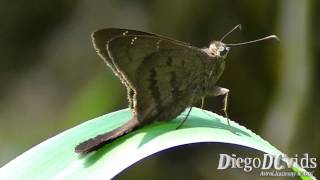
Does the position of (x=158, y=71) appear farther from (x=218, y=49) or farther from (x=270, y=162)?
(x=270, y=162)

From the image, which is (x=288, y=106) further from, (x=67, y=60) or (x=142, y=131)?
(x=142, y=131)

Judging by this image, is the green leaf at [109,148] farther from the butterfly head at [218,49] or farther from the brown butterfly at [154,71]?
A: the butterfly head at [218,49]

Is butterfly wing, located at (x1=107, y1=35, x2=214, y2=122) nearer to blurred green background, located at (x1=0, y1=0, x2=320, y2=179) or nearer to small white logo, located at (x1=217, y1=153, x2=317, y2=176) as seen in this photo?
small white logo, located at (x1=217, y1=153, x2=317, y2=176)

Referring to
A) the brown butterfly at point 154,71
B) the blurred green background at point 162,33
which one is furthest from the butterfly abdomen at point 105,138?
the blurred green background at point 162,33

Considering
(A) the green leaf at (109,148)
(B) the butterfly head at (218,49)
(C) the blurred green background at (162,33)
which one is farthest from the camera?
(C) the blurred green background at (162,33)

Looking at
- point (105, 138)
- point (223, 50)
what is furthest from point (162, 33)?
point (105, 138)

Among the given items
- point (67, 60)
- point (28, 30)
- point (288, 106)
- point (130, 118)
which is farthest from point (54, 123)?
point (130, 118)

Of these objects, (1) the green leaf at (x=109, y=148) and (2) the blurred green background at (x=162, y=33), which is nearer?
(1) the green leaf at (x=109, y=148)
